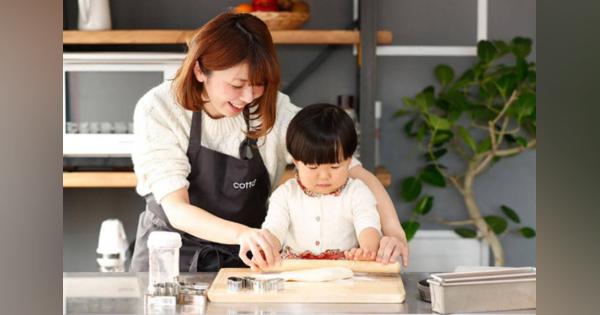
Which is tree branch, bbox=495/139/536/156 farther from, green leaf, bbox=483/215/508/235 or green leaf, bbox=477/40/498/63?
green leaf, bbox=477/40/498/63

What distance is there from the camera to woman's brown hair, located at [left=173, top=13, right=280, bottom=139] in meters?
1.86

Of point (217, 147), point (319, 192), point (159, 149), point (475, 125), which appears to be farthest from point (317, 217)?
point (475, 125)

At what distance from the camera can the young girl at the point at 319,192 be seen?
6.57 ft

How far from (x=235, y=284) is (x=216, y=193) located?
57 cm

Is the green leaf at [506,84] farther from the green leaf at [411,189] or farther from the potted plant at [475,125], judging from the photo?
the green leaf at [411,189]

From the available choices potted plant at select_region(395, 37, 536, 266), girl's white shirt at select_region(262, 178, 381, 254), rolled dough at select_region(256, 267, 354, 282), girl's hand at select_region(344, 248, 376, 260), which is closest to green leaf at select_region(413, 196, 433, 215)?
potted plant at select_region(395, 37, 536, 266)

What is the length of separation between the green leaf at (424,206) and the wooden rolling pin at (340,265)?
197 cm

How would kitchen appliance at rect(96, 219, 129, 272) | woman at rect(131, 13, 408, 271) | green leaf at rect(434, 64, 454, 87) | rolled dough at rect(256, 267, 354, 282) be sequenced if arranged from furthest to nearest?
green leaf at rect(434, 64, 454, 87)
kitchen appliance at rect(96, 219, 129, 272)
woman at rect(131, 13, 408, 271)
rolled dough at rect(256, 267, 354, 282)

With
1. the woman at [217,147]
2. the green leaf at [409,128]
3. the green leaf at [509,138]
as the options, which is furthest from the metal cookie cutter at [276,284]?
the green leaf at [509,138]

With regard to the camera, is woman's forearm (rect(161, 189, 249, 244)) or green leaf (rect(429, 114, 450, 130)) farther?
green leaf (rect(429, 114, 450, 130))

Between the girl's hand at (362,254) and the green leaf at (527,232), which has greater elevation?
the girl's hand at (362,254)

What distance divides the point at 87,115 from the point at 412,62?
4.44ft

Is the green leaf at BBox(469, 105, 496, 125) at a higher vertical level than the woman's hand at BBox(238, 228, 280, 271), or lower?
higher

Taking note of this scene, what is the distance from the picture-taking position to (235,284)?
4.94 feet
